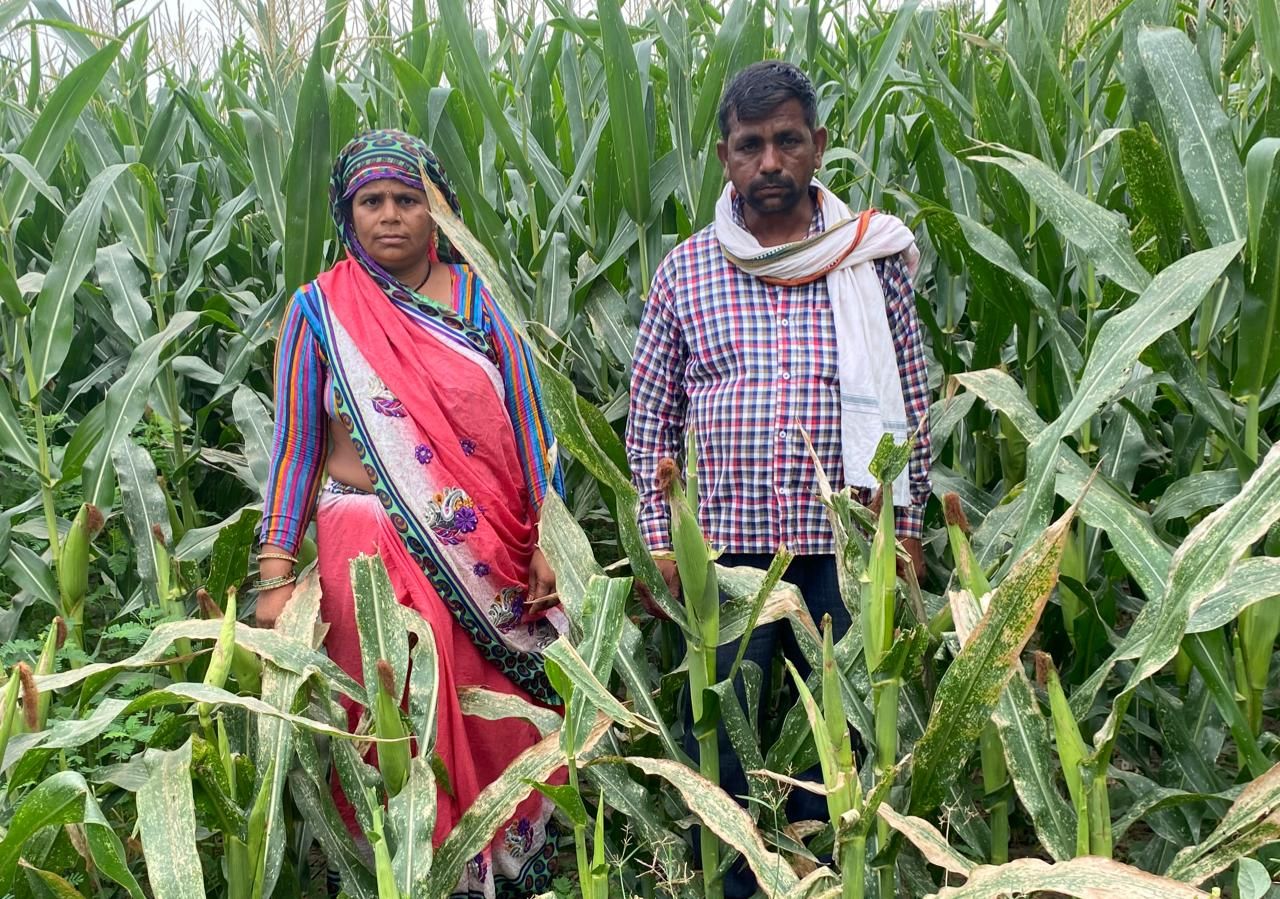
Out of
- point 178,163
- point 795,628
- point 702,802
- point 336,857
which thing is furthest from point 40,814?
point 178,163

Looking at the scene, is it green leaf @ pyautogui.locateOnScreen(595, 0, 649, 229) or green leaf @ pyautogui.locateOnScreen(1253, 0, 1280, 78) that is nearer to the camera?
green leaf @ pyautogui.locateOnScreen(1253, 0, 1280, 78)

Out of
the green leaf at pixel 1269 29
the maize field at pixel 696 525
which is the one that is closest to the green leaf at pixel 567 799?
the maize field at pixel 696 525

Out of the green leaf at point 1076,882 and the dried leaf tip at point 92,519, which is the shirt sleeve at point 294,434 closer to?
the dried leaf tip at point 92,519

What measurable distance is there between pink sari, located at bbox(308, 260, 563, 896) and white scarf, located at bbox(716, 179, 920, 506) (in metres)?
0.58

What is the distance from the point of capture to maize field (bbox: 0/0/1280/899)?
6.05ft

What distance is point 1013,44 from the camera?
9.58ft

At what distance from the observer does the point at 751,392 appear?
7.64 feet

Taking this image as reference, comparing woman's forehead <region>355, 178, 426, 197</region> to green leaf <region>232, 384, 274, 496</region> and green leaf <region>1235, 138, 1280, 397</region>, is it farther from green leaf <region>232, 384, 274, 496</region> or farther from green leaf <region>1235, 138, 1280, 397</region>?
green leaf <region>1235, 138, 1280, 397</region>

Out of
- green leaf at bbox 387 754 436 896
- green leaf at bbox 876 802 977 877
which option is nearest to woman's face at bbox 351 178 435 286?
green leaf at bbox 387 754 436 896

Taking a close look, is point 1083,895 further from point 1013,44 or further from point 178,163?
point 178,163

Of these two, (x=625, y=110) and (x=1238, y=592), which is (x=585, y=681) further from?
(x=625, y=110)

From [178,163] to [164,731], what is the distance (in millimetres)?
2565

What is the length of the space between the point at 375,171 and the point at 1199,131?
1.43 metres

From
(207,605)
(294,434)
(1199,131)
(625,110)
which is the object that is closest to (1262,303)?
(1199,131)
